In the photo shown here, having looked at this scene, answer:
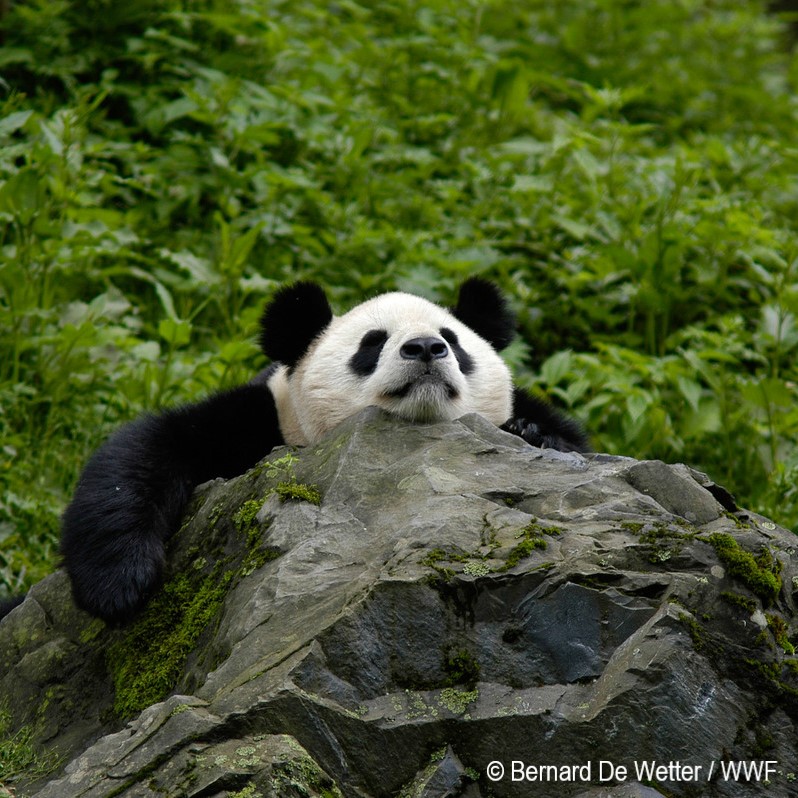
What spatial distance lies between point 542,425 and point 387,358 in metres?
1.07

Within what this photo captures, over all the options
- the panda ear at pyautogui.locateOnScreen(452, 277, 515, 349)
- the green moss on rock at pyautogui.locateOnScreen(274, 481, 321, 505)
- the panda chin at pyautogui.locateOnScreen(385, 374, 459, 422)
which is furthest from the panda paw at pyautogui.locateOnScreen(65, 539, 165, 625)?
the panda ear at pyautogui.locateOnScreen(452, 277, 515, 349)

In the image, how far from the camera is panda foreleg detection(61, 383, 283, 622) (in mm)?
3832

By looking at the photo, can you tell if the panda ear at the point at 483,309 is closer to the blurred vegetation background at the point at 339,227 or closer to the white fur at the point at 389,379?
the white fur at the point at 389,379

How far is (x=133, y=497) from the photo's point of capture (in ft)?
13.4

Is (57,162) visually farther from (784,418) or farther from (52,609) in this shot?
(784,418)

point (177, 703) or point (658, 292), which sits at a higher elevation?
point (177, 703)

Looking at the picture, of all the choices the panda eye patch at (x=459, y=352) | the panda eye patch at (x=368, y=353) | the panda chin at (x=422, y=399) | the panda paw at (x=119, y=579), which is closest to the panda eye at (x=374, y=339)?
the panda eye patch at (x=368, y=353)

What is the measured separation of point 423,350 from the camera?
422 centimetres

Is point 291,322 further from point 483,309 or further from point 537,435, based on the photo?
point 537,435

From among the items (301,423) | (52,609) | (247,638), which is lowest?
(52,609)

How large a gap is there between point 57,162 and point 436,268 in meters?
2.54

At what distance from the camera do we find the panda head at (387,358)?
4.20m


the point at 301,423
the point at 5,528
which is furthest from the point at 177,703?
the point at 5,528

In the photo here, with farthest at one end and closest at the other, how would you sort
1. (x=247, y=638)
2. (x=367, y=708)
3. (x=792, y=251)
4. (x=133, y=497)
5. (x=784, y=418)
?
(x=792, y=251)
(x=784, y=418)
(x=133, y=497)
(x=247, y=638)
(x=367, y=708)
